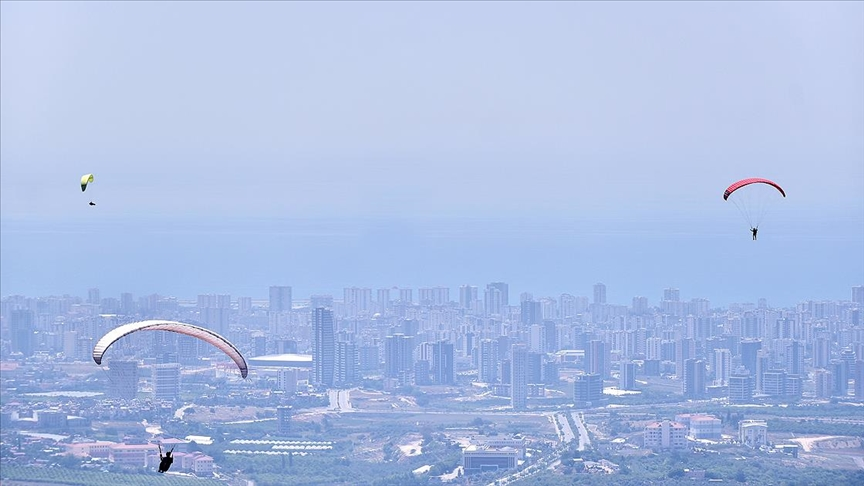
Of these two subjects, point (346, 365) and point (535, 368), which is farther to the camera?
point (346, 365)

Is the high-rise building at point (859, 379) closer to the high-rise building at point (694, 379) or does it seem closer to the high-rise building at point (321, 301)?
the high-rise building at point (694, 379)

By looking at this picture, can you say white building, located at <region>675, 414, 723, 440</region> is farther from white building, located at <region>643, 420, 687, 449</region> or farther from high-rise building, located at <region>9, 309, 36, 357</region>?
high-rise building, located at <region>9, 309, 36, 357</region>

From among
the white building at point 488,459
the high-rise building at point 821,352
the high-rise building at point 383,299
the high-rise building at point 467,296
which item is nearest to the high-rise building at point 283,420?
the white building at point 488,459

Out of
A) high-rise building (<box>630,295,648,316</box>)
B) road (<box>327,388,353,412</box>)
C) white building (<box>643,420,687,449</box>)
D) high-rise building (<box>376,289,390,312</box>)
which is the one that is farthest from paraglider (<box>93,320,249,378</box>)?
high-rise building (<box>376,289,390,312</box>)

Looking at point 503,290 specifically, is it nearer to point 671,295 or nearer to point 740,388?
point 671,295

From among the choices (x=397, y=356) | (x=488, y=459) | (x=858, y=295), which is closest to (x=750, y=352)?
(x=858, y=295)

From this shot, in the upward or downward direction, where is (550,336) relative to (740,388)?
upward

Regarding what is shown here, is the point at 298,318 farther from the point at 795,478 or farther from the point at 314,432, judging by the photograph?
the point at 795,478
